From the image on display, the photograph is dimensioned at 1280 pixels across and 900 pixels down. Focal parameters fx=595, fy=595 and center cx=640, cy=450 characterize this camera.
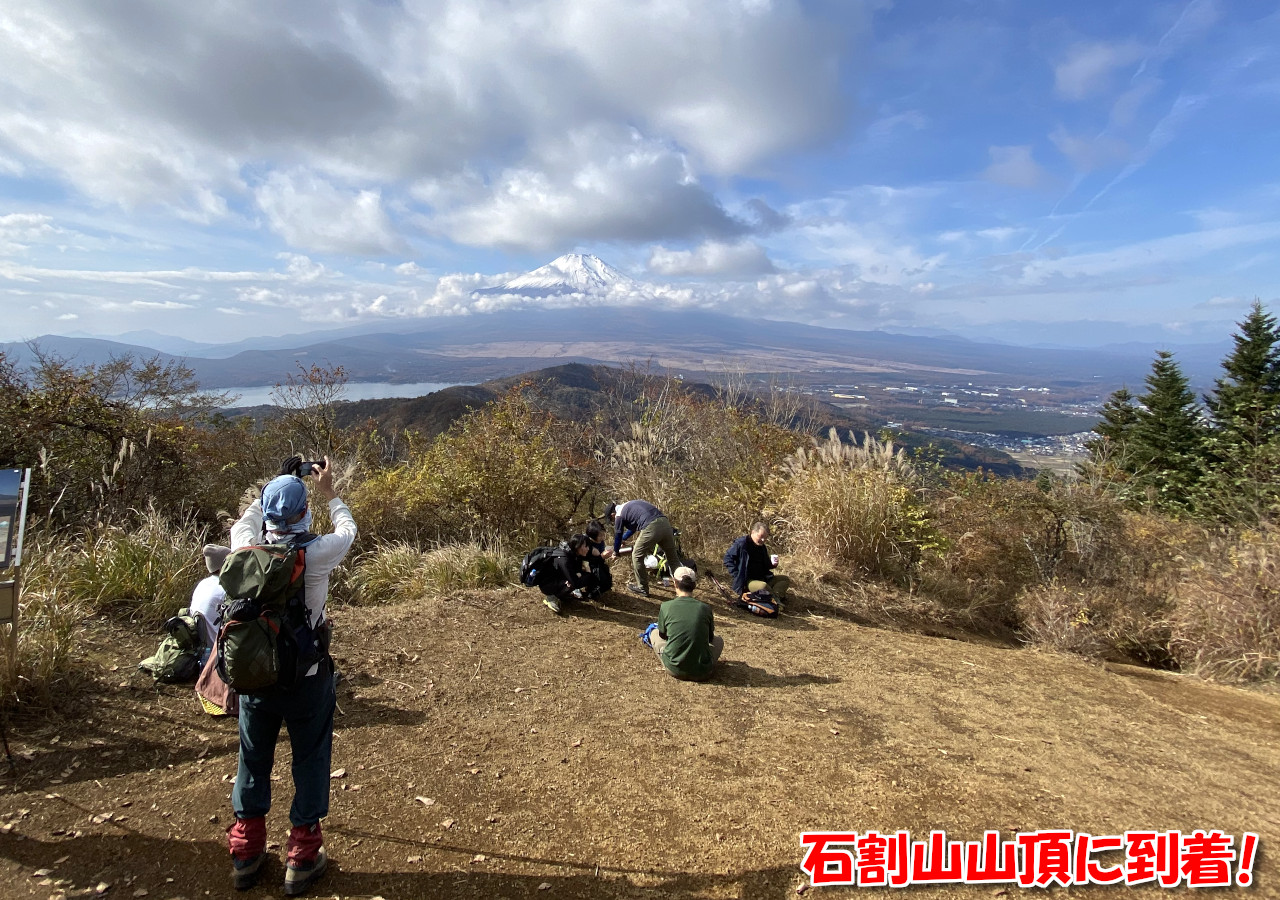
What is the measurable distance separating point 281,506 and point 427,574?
15.7 ft

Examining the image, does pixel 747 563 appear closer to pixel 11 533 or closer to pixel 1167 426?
pixel 11 533

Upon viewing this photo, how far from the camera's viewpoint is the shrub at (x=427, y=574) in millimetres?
6809

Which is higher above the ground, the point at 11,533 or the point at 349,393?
the point at 349,393

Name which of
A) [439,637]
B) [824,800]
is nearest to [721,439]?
[439,637]

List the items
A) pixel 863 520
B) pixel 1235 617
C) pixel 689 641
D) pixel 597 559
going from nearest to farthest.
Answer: pixel 689 641
pixel 1235 617
pixel 597 559
pixel 863 520

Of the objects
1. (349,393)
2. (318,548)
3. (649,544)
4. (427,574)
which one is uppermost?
(349,393)

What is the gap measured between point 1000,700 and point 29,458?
1029 centimetres

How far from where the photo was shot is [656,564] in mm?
6855

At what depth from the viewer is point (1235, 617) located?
5.79 m

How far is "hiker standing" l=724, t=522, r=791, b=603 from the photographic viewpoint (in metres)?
6.87

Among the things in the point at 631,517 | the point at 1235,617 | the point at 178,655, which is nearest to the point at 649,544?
the point at 631,517

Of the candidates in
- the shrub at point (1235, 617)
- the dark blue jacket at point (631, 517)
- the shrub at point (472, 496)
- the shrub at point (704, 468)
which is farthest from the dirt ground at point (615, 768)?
the shrub at point (704, 468)

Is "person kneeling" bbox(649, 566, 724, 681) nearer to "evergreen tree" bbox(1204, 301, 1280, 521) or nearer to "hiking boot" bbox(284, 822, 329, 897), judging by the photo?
"hiking boot" bbox(284, 822, 329, 897)
